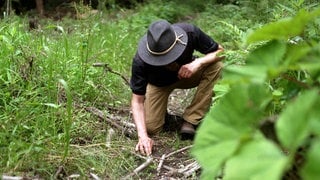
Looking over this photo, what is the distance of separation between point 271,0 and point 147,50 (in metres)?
3.13

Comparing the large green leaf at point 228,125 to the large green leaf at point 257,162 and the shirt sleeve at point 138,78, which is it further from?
the shirt sleeve at point 138,78

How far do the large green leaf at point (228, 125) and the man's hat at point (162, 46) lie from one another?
6.22 feet

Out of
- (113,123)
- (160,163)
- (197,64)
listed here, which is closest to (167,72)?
(197,64)

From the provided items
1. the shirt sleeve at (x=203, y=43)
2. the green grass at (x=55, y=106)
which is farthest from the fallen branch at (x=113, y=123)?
the shirt sleeve at (x=203, y=43)

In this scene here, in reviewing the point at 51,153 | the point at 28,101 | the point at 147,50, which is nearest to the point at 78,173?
the point at 51,153

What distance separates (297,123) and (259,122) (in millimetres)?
340

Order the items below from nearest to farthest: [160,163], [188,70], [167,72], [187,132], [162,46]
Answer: [160,163] → [162,46] → [188,70] → [187,132] → [167,72]

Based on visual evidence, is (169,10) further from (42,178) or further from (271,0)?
(42,178)

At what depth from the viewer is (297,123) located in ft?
4.24

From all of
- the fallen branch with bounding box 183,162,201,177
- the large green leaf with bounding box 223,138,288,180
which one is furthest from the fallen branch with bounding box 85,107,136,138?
the large green leaf with bounding box 223,138,288,180

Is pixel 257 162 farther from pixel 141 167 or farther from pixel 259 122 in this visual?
pixel 141 167

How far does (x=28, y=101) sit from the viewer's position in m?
3.24

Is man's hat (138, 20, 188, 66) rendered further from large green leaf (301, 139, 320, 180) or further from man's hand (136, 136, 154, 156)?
large green leaf (301, 139, 320, 180)

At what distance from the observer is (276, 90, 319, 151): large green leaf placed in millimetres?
1269
